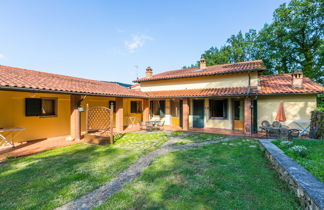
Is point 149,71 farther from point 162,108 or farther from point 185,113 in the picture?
point 185,113

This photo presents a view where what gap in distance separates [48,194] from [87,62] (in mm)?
20628

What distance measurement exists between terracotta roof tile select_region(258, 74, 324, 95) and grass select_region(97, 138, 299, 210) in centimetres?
691

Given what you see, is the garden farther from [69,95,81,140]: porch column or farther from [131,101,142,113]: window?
[131,101,142,113]: window

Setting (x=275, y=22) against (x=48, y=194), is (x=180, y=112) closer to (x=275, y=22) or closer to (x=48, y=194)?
(x=48, y=194)

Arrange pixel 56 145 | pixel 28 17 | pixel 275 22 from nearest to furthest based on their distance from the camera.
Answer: pixel 56 145, pixel 28 17, pixel 275 22

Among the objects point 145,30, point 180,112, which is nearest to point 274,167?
point 180,112

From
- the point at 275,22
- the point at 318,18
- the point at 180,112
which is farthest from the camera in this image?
the point at 275,22

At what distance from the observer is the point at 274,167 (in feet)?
15.5

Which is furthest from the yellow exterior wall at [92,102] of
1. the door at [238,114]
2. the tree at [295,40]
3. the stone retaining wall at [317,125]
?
the tree at [295,40]

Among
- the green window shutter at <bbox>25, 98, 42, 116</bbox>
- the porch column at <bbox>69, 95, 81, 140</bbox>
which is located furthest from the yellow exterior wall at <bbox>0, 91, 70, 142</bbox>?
the porch column at <bbox>69, 95, 81, 140</bbox>

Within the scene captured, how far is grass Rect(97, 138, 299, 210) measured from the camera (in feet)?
9.84

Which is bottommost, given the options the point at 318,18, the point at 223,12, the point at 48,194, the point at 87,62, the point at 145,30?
the point at 48,194

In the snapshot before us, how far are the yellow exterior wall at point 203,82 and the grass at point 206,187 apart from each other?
7.96 m

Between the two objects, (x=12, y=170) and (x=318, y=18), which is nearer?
(x=12, y=170)
